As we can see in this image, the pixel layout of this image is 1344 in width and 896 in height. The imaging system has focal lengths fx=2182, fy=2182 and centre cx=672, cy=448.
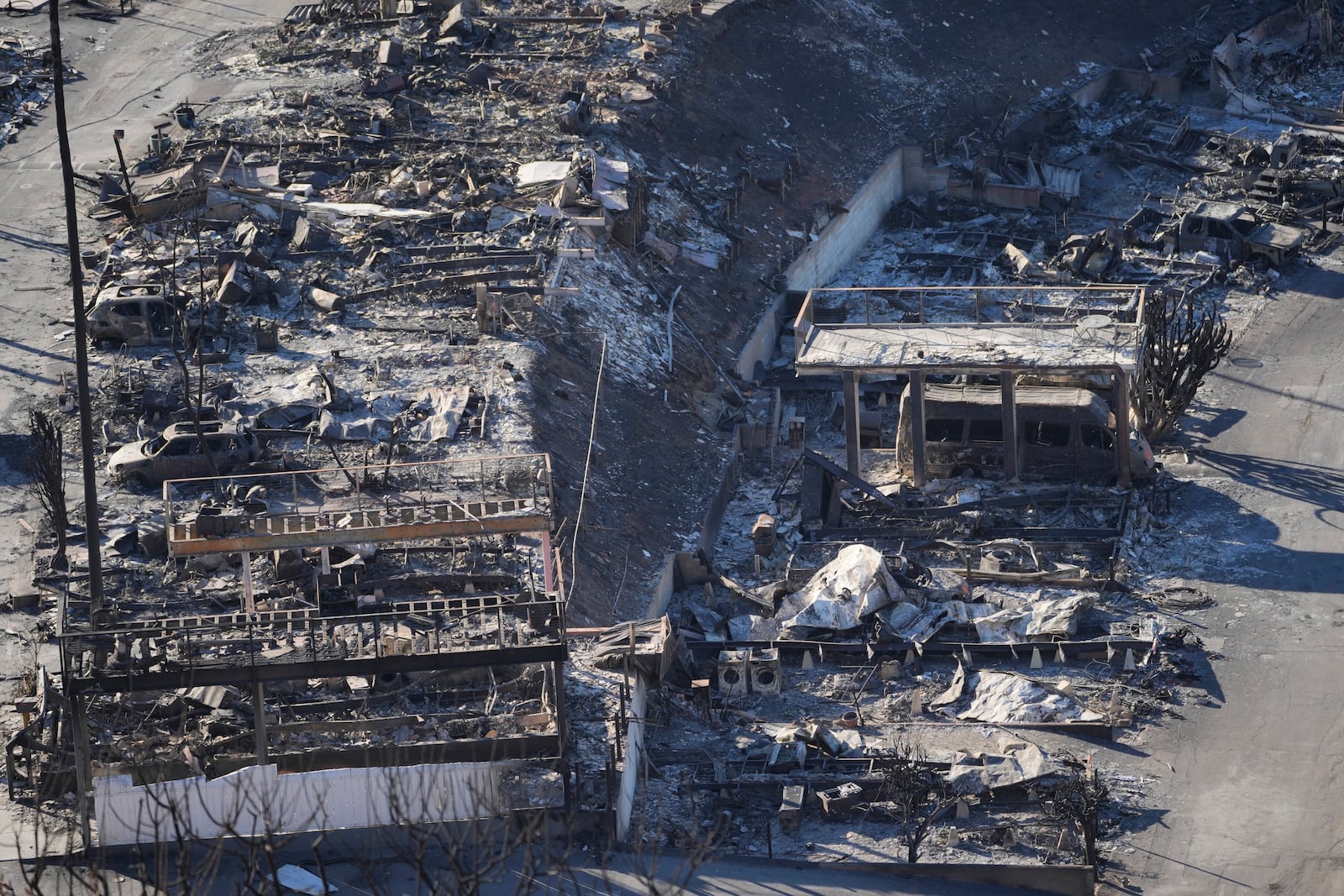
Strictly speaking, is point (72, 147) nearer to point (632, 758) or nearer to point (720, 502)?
point (720, 502)

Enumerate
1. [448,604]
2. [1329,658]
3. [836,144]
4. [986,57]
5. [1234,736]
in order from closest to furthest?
[448,604]
[1234,736]
[1329,658]
[836,144]
[986,57]

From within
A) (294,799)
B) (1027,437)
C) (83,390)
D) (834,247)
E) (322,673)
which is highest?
(83,390)

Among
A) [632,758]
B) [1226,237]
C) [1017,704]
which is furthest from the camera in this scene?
[1226,237]

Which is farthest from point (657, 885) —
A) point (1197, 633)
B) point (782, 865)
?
point (1197, 633)

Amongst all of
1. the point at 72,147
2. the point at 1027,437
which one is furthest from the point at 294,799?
the point at 72,147

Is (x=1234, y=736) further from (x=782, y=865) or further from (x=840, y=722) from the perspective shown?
(x=782, y=865)

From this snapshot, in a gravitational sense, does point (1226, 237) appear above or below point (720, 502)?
above
